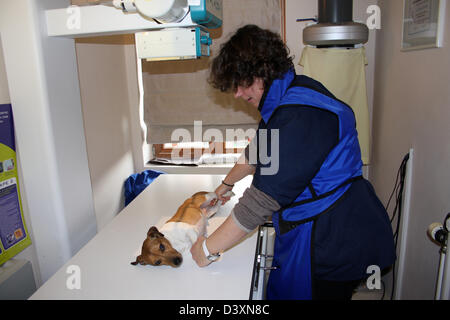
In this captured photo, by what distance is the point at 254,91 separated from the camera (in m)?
1.19

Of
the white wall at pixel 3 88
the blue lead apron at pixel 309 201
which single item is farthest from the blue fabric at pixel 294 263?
the white wall at pixel 3 88

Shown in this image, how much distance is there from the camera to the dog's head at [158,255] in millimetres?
1221

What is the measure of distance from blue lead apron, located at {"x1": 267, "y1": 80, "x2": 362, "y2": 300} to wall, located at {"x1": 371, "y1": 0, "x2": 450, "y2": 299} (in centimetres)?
52

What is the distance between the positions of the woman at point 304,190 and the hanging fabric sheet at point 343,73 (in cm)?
117

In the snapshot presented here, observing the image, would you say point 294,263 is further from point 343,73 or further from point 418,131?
point 343,73

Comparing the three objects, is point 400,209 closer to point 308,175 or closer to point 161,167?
point 308,175

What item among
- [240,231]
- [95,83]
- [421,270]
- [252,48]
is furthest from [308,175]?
[95,83]

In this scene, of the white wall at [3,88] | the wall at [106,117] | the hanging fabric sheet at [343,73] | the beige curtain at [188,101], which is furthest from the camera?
the beige curtain at [188,101]

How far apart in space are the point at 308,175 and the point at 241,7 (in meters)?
2.16

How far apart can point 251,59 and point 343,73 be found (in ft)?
4.67

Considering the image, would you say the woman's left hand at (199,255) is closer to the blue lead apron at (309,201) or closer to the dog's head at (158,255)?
the dog's head at (158,255)

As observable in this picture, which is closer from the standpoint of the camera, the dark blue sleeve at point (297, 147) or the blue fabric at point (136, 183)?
the dark blue sleeve at point (297, 147)

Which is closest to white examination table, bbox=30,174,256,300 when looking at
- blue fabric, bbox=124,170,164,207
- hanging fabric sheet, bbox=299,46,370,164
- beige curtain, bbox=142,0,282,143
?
hanging fabric sheet, bbox=299,46,370,164

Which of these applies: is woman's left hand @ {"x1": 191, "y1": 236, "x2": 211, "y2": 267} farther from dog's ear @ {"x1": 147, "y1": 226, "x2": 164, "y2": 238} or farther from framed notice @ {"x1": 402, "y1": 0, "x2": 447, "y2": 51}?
framed notice @ {"x1": 402, "y1": 0, "x2": 447, "y2": 51}
